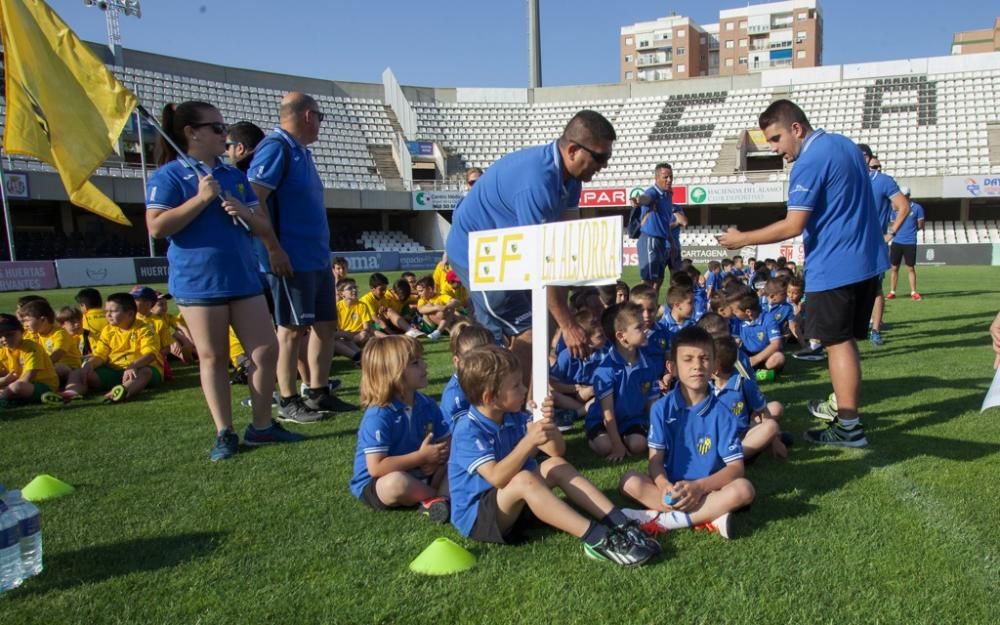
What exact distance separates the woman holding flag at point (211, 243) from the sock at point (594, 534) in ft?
8.04

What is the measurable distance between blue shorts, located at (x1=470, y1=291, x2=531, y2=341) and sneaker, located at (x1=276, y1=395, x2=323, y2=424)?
1.62 metres

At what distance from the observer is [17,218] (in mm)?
28344

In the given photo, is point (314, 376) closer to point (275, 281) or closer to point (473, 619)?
point (275, 281)

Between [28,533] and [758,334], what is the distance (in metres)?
5.89

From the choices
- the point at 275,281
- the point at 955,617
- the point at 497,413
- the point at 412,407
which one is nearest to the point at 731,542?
the point at 955,617

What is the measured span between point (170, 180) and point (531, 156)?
206 cm

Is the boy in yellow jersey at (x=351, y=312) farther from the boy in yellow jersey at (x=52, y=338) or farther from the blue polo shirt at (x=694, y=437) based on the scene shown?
the blue polo shirt at (x=694, y=437)

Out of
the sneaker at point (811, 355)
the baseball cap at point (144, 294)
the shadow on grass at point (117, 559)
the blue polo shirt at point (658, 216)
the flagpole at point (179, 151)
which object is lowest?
the sneaker at point (811, 355)

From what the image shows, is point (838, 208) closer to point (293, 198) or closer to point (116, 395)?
point (293, 198)

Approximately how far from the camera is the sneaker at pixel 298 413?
16.1ft

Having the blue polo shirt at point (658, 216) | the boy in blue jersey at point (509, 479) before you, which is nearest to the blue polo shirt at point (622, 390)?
the boy in blue jersey at point (509, 479)

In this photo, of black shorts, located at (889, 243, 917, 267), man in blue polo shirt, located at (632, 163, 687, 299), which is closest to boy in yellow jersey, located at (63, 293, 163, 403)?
man in blue polo shirt, located at (632, 163, 687, 299)

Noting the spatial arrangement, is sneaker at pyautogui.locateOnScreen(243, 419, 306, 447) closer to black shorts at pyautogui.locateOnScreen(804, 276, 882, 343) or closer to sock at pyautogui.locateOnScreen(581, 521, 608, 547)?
sock at pyautogui.locateOnScreen(581, 521, 608, 547)

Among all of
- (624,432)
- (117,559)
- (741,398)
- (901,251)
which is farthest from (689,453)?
(901,251)
